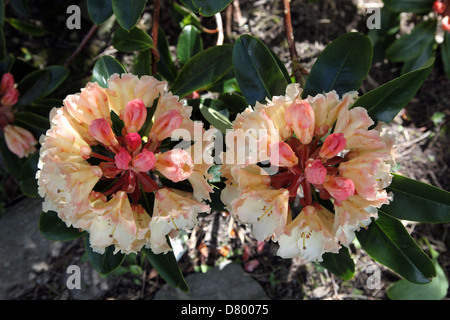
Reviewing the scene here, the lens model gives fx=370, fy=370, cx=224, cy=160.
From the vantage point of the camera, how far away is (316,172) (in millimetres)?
1008

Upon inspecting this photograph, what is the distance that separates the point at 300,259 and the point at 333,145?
142cm

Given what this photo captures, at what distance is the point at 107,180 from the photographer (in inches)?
48.5

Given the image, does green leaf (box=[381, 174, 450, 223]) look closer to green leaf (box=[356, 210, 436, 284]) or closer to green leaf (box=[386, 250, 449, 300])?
green leaf (box=[356, 210, 436, 284])

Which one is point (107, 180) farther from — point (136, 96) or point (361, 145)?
point (361, 145)

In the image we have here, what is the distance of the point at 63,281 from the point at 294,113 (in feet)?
6.31

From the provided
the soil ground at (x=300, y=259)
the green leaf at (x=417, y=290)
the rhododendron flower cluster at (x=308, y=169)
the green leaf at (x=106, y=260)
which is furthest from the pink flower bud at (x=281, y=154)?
the green leaf at (x=417, y=290)

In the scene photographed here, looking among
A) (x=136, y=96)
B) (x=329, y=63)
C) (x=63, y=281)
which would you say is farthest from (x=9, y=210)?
(x=329, y=63)

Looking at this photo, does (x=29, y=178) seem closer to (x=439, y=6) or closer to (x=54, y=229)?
(x=54, y=229)

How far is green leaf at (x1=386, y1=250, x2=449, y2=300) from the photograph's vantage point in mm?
2209

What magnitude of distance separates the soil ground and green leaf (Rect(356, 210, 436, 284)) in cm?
100

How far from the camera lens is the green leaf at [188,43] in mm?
1900

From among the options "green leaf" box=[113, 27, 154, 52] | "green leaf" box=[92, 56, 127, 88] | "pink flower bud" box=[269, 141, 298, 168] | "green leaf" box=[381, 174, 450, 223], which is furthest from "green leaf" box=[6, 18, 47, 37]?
"green leaf" box=[381, 174, 450, 223]

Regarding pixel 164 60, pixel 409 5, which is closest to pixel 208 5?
pixel 164 60

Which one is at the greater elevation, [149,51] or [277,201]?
[149,51]
